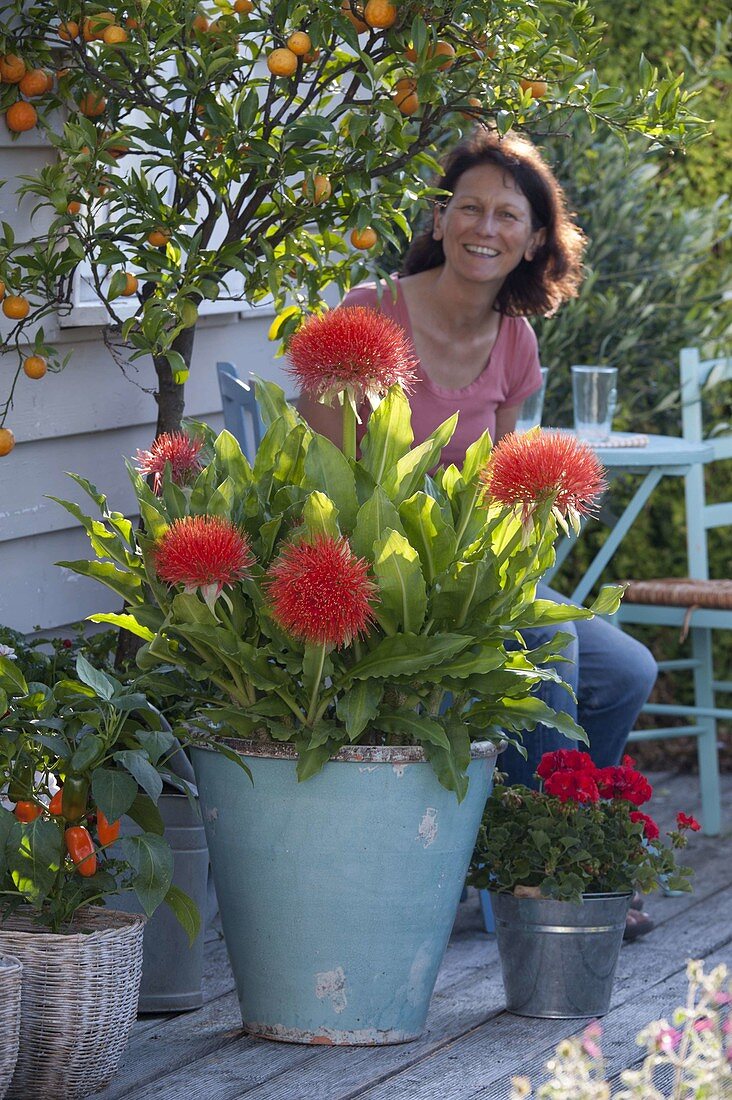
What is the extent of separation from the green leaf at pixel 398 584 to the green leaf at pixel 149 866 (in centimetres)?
42

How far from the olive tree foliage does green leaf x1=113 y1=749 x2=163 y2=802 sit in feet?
2.34

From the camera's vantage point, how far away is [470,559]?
2156 mm

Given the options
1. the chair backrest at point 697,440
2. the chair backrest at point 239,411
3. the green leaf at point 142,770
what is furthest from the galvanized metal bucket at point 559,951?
the chair backrest at point 697,440

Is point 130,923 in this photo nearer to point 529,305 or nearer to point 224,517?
point 224,517

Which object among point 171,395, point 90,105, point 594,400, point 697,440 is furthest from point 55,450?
point 697,440

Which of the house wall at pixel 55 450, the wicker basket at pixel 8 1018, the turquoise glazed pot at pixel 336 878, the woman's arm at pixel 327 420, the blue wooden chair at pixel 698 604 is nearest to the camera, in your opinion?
the wicker basket at pixel 8 1018

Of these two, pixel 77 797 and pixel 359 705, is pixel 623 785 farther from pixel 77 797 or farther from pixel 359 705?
pixel 77 797

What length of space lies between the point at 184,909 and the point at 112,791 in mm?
243

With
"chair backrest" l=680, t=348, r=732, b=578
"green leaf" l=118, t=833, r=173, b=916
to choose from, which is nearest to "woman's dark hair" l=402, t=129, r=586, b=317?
"chair backrest" l=680, t=348, r=732, b=578

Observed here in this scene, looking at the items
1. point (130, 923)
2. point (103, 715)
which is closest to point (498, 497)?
point (103, 715)

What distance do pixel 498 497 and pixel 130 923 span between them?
2.49 feet

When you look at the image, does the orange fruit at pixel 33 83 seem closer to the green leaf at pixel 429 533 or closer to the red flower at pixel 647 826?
the green leaf at pixel 429 533

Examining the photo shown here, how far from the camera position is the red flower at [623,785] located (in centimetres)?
250

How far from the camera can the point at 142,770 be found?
1971 mm
